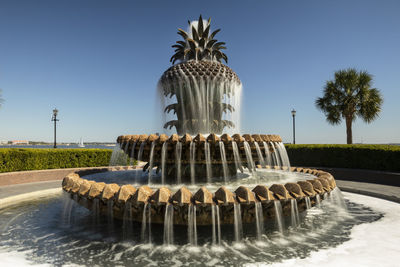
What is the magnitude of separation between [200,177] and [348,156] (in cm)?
1325

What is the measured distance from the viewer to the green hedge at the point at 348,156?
42.8ft

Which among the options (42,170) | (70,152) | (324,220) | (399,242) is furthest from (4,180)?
(399,242)

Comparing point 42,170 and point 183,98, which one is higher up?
point 183,98

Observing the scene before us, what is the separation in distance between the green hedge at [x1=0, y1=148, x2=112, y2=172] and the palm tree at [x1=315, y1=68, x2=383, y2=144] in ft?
78.5

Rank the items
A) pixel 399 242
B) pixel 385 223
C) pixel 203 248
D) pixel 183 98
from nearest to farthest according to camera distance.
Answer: pixel 203 248
pixel 399 242
pixel 385 223
pixel 183 98

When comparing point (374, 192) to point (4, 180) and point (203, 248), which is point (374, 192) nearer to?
point (203, 248)

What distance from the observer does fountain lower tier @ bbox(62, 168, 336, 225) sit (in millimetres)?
4129

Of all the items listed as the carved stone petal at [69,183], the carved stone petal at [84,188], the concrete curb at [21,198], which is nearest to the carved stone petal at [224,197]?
the carved stone petal at [84,188]

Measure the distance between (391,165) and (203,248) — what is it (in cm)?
1395

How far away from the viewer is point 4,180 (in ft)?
39.7

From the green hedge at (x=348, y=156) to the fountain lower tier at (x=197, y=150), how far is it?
10.8 m

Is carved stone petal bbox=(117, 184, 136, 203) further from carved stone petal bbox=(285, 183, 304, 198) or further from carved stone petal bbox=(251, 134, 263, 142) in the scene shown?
carved stone petal bbox=(251, 134, 263, 142)

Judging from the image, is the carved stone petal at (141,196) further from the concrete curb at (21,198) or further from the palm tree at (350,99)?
the palm tree at (350,99)

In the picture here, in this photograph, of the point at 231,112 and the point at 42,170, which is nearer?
the point at 231,112
